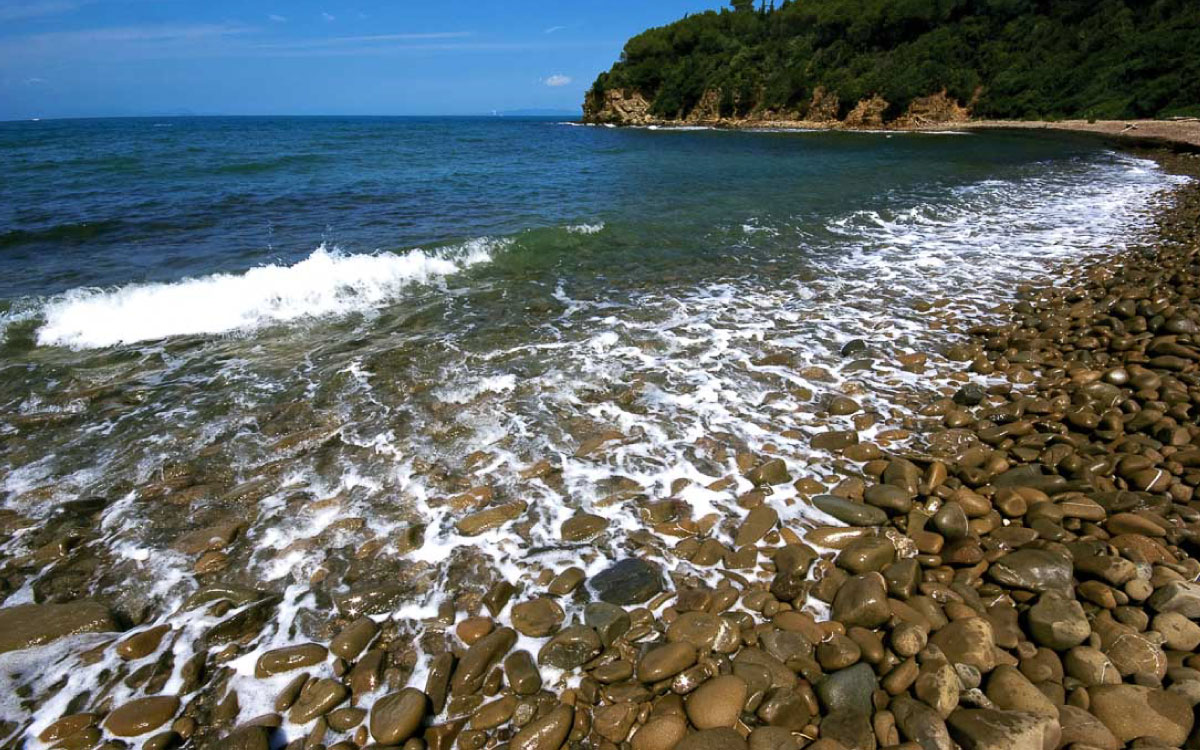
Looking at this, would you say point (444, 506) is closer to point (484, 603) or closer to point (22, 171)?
point (484, 603)

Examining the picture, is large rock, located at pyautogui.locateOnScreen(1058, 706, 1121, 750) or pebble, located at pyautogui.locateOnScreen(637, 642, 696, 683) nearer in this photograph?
large rock, located at pyautogui.locateOnScreen(1058, 706, 1121, 750)

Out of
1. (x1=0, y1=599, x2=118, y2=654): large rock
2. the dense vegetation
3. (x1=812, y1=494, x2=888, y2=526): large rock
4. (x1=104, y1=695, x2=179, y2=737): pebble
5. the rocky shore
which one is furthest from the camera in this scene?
the dense vegetation

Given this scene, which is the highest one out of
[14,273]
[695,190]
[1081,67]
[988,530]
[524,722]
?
[1081,67]

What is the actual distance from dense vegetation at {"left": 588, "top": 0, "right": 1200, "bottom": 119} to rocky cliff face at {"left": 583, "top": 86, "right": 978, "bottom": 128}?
3.02 ft

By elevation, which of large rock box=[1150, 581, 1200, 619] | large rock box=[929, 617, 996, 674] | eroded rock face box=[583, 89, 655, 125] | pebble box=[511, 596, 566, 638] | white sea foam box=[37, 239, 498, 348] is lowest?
pebble box=[511, 596, 566, 638]

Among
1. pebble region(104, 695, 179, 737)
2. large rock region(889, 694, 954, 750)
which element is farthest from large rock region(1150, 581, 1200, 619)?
pebble region(104, 695, 179, 737)

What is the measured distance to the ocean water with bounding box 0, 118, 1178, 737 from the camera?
145 inches

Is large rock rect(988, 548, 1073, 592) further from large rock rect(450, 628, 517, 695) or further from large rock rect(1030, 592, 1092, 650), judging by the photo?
large rock rect(450, 628, 517, 695)

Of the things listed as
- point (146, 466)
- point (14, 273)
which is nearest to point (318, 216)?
point (14, 273)

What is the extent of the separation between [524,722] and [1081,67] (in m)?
82.1

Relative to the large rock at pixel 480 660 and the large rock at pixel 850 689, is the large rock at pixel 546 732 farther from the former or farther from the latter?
the large rock at pixel 850 689

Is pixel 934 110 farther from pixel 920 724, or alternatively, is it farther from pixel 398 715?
pixel 398 715

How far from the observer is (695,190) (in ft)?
67.5

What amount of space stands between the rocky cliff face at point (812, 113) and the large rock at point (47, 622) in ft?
259
